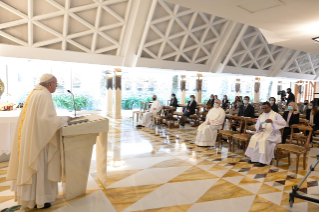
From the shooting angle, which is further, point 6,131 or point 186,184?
point 6,131

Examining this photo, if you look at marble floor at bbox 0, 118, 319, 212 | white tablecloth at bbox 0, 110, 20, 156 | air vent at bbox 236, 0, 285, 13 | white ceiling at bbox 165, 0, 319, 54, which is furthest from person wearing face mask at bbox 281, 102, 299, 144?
white tablecloth at bbox 0, 110, 20, 156

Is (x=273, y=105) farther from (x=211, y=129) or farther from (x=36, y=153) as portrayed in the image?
(x=36, y=153)

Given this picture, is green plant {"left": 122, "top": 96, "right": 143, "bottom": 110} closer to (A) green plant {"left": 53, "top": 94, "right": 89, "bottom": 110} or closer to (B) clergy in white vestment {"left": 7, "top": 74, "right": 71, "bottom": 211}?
(A) green plant {"left": 53, "top": 94, "right": 89, "bottom": 110}

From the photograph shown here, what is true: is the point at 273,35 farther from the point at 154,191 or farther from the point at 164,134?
the point at 154,191

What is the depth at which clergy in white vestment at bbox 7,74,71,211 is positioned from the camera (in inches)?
106

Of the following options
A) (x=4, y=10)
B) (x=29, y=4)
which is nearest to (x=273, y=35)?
(x=29, y=4)

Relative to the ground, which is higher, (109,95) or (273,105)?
(109,95)

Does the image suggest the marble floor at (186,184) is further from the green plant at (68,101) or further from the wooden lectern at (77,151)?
the green plant at (68,101)

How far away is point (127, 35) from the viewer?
10.2m

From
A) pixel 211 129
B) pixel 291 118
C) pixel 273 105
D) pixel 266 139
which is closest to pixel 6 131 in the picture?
pixel 211 129

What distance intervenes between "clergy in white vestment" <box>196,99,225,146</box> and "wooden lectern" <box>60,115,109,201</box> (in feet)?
12.4

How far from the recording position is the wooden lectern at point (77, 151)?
2.93m

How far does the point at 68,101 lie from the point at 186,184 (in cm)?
1208

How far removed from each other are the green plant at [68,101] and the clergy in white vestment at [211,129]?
9861mm
